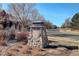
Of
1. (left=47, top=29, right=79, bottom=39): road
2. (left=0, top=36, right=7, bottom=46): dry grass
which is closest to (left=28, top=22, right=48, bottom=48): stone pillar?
(left=47, top=29, right=79, bottom=39): road

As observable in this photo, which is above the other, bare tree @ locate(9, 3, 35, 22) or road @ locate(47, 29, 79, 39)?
bare tree @ locate(9, 3, 35, 22)

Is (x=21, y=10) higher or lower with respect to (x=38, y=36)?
higher

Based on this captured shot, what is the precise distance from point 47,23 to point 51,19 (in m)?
0.07

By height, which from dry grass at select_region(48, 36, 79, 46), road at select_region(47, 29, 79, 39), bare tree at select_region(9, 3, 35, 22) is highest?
bare tree at select_region(9, 3, 35, 22)

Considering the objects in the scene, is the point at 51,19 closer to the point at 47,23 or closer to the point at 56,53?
the point at 47,23

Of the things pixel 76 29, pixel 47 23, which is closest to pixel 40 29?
pixel 47 23

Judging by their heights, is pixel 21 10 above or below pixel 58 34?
above

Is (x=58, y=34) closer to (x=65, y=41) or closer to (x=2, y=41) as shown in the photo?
(x=65, y=41)

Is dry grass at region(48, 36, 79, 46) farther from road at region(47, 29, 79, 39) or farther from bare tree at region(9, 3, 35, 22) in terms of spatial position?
bare tree at region(9, 3, 35, 22)

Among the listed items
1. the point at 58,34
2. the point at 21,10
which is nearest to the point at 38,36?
the point at 58,34

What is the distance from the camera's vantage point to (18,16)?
4926mm

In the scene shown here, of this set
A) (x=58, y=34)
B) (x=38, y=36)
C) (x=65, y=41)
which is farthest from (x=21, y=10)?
(x=65, y=41)

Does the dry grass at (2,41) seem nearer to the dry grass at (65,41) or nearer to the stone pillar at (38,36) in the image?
the stone pillar at (38,36)

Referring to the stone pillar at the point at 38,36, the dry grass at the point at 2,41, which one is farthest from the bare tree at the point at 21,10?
the dry grass at the point at 2,41
